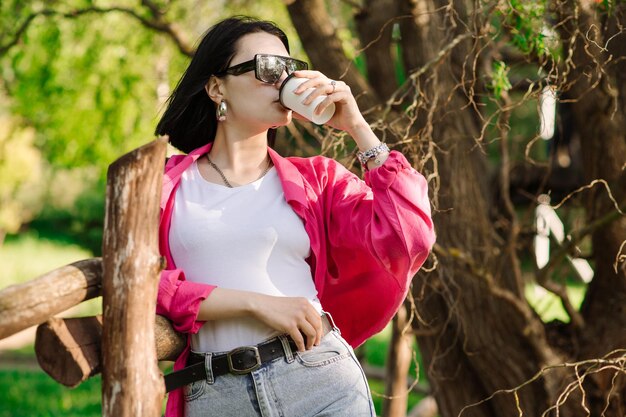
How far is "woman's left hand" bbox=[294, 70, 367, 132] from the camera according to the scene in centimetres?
227

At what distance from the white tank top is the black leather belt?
0.14 ft

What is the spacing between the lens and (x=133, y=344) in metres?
1.96

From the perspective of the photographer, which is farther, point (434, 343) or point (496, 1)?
point (434, 343)

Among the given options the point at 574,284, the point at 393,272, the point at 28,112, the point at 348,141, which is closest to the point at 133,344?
the point at 393,272

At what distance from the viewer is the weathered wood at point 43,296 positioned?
1787 millimetres

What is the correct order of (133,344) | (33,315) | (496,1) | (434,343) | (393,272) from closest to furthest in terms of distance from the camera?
(33,315), (133,344), (393,272), (496,1), (434,343)

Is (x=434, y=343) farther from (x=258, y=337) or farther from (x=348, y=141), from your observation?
(x=258, y=337)

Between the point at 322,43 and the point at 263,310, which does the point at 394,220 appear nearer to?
the point at 263,310

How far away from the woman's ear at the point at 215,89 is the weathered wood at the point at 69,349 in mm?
795

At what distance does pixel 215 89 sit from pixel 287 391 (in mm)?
926

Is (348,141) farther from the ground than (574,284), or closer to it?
farther from the ground

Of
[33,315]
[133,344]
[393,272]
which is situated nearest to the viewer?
[33,315]

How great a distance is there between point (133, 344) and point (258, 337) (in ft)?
1.23

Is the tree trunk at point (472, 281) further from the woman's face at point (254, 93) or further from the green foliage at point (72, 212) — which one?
the green foliage at point (72, 212)
